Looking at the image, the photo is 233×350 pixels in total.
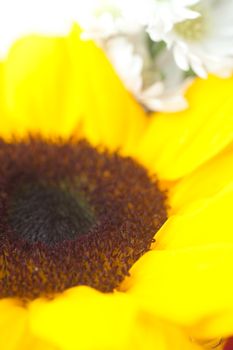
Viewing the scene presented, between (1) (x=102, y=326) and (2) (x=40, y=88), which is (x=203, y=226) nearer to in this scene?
(1) (x=102, y=326)

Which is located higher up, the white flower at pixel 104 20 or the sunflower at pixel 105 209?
the white flower at pixel 104 20

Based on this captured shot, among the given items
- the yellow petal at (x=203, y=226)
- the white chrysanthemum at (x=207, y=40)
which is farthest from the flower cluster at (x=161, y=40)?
the yellow petal at (x=203, y=226)

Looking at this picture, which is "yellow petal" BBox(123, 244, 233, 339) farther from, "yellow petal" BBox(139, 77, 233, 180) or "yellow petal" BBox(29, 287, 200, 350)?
"yellow petal" BBox(139, 77, 233, 180)

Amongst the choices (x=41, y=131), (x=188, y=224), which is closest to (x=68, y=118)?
(x=41, y=131)

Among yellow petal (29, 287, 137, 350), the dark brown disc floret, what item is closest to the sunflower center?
the dark brown disc floret

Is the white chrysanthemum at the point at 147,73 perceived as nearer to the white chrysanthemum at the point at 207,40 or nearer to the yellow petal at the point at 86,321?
the white chrysanthemum at the point at 207,40

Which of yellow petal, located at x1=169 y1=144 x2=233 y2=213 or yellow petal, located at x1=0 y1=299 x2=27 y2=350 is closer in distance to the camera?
yellow petal, located at x1=0 y1=299 x2=27 y2=350

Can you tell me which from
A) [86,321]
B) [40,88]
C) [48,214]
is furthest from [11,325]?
[40,88]
